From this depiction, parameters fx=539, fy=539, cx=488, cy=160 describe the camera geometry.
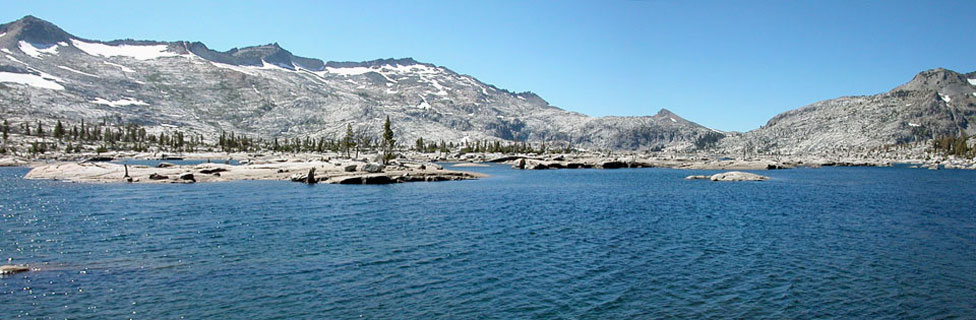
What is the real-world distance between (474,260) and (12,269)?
23.3 meters

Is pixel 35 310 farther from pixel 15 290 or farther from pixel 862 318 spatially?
pixel 862 318

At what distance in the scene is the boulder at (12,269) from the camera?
86.4 feet

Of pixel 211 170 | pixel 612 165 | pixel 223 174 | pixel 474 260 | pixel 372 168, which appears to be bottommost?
pixel 474 260

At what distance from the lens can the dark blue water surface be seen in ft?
74.8

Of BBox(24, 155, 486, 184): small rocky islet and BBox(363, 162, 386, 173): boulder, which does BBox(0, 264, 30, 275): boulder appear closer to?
BBox(24, 155, 486, 184): small rocky islet

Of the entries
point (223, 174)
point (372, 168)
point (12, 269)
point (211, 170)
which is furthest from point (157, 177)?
point (12, 269)

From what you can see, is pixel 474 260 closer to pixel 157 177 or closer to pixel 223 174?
pixel 157 177

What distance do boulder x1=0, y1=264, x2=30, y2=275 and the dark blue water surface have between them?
95cm

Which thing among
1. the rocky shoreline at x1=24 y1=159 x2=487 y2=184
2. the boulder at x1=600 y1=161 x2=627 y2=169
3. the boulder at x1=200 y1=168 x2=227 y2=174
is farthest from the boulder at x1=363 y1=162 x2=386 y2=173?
the boulder at x1=600 y1=161 x2=627 y2=169

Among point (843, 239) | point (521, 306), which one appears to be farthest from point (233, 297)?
point (843, 239)

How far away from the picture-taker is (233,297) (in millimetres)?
23422

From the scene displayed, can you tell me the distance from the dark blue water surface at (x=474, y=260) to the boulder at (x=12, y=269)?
0.95 meters

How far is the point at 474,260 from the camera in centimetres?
3172

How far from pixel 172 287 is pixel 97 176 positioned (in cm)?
7890
